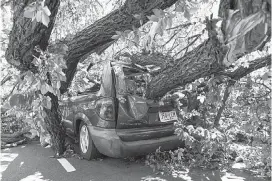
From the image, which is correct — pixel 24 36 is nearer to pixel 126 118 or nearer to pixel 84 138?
pixel 126 118

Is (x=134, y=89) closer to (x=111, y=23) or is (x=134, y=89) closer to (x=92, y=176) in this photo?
(x=111, y=23)

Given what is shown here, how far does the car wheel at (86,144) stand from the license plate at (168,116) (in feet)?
4.22

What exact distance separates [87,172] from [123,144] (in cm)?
79

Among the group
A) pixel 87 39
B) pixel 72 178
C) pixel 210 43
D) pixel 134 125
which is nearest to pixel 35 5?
pixel 210 43

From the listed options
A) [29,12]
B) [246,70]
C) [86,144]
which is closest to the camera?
[29,12]

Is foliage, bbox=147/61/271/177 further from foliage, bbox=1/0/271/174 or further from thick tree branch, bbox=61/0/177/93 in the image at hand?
thick tree branch, bbox=61/0/177/93

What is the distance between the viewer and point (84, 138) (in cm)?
465

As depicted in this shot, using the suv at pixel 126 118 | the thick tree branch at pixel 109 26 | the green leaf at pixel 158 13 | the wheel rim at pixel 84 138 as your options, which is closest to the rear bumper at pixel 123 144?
the suv at pixel 126 118

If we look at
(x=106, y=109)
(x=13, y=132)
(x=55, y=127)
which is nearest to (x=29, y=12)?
(x=106, y=109)

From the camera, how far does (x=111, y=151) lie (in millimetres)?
3803

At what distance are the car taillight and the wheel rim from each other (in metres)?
0.73

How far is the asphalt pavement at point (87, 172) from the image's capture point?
3639 millimetres

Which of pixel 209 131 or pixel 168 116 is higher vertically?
pixel 168 116

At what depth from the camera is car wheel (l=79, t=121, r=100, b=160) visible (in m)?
4.38
